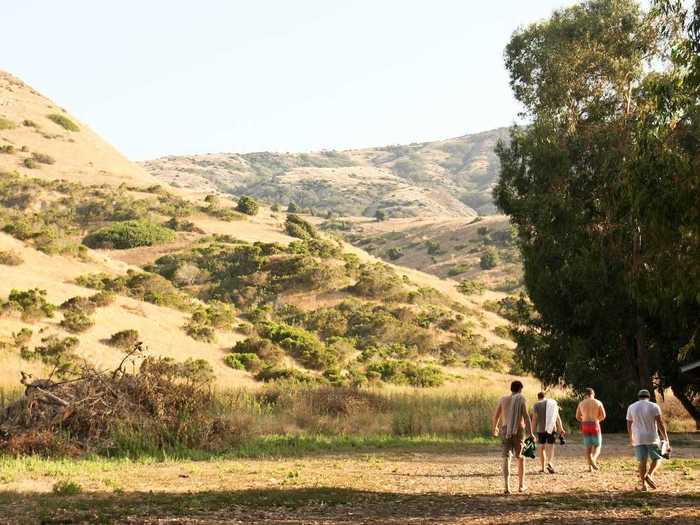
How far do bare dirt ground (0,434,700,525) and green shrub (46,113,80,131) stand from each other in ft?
275

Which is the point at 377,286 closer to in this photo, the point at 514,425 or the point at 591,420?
the point at 591,420

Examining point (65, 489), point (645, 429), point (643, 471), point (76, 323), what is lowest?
point (65, 489)

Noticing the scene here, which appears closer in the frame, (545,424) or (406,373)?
(545,424)

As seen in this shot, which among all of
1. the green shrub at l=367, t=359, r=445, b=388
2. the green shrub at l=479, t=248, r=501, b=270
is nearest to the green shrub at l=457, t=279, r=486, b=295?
the green shrub at l=479, t=248, r=501, b=270

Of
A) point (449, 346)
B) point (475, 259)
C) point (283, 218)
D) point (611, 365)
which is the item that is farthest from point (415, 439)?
point (475, 259)

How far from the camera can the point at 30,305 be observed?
3838cm

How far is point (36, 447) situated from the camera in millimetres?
17984

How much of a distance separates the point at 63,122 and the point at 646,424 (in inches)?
3622

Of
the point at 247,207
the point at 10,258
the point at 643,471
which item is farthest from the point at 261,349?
the point at 247,207

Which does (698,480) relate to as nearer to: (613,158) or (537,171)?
(613,158)

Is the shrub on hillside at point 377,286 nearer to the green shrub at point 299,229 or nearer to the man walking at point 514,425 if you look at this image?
the green shrub at point 299,229

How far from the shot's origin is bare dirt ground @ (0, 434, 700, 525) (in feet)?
37.2

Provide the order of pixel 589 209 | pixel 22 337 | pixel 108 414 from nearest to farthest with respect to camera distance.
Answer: pixel 108 414
pixel 589 209
pixel 22 337

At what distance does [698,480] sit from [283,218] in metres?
68.4
